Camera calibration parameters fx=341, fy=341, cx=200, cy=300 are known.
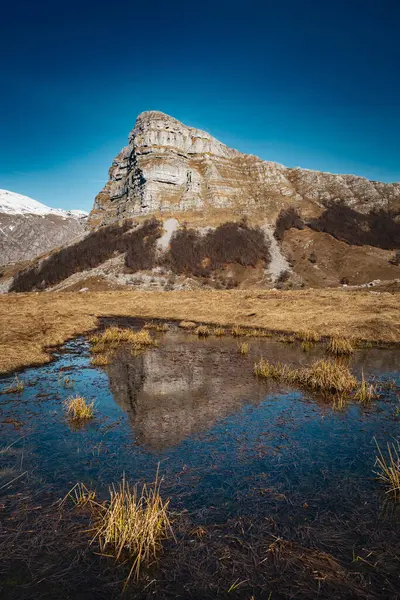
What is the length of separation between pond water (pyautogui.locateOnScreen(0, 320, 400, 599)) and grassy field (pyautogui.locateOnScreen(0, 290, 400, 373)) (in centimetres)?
970

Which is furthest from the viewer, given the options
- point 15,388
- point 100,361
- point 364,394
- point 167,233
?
point 167,233

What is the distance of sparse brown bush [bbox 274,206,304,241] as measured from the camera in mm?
126363

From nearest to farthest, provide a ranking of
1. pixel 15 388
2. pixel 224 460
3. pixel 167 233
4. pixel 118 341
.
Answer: pixel 224 460
pixel 15 388
pixel 118 341
pixel 167 233

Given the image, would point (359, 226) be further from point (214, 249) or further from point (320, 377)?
point (320, 377)

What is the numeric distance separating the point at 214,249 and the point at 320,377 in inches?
3992

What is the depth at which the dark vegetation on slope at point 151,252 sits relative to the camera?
109750mm

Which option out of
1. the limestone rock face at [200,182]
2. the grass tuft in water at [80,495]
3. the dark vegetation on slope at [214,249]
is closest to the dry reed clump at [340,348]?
the grass tuft in water at [80,495]

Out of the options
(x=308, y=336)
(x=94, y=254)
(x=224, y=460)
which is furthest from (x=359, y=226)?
(x=224, y=460)

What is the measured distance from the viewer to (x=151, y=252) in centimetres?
11288

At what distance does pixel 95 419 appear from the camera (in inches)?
519

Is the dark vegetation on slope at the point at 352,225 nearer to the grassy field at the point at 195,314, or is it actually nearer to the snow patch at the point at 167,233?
the snow patch at the point at 167,233

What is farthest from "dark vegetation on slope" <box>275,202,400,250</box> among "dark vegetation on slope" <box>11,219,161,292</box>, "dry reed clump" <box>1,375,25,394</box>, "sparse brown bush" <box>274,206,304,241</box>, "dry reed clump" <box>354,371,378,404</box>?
"dry reed clump" <box>1,375,25,394</box>

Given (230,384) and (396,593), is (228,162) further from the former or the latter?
(396,593)

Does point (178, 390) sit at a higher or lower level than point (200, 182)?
lower
